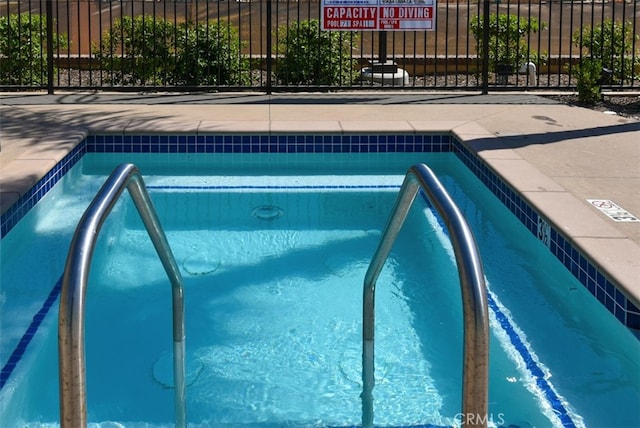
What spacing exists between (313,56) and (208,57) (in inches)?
48.0

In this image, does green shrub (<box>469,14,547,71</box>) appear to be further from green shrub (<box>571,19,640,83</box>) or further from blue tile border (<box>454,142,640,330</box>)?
blue tile border (<box>454,142,640,330</box>)

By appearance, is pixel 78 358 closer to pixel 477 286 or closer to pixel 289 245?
pixel 477 286

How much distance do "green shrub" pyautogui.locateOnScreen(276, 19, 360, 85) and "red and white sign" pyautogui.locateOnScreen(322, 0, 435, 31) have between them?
1.50 feet

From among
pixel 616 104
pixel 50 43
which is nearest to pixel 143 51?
pixel 50 43

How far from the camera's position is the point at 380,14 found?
33.3ft

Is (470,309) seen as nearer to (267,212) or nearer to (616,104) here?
(267,212)

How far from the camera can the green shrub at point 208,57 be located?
10625 mm

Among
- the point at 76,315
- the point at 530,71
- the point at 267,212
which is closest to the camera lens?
the point at 76,315

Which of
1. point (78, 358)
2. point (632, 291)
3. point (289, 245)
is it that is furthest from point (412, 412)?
point (289, 245)

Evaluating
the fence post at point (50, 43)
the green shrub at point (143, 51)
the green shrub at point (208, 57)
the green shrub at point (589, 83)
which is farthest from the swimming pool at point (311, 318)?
the green shrub at point (143, 51)

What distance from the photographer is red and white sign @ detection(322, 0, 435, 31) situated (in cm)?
1013

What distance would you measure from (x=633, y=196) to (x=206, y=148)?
360cm

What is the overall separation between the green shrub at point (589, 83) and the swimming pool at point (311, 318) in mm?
3139

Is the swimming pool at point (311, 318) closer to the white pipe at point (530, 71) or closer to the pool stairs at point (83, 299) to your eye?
the pool stairs at point (83, 299)
